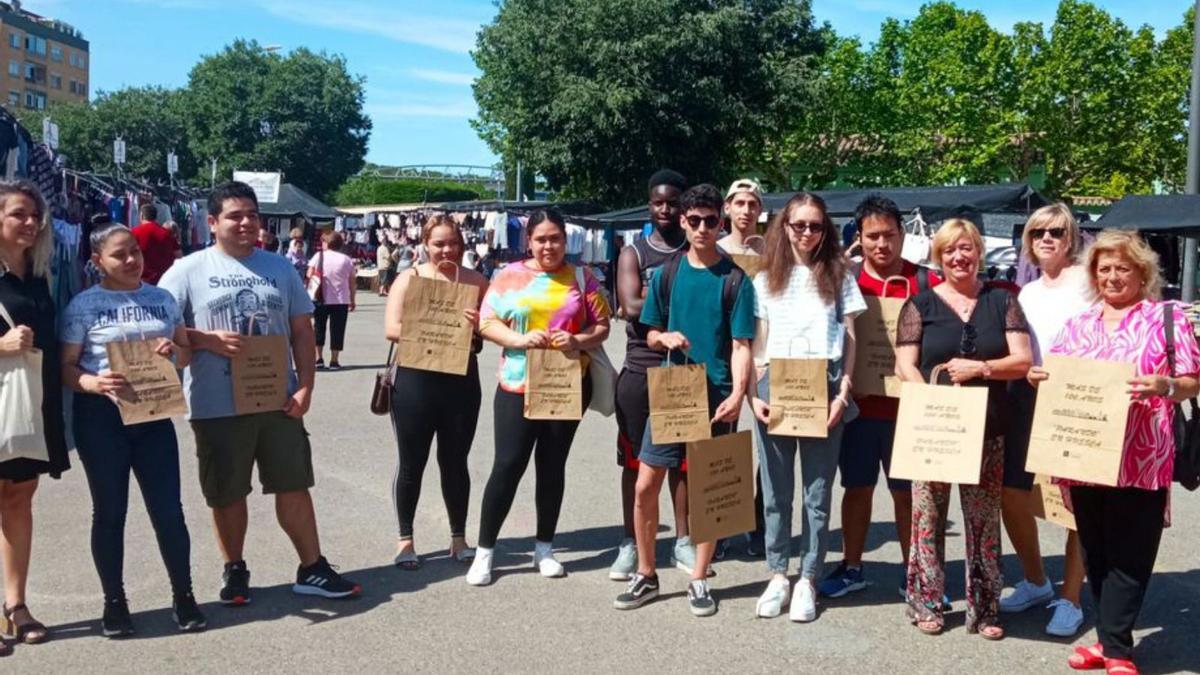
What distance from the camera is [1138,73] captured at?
46031 mm

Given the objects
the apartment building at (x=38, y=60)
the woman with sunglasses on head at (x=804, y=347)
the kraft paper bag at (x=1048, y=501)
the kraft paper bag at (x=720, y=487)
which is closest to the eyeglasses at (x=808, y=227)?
the woman with sunglasses on head at (x=804, y=347)

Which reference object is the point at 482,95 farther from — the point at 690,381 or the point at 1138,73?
the point at 690,381

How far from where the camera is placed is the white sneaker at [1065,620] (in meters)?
4.87

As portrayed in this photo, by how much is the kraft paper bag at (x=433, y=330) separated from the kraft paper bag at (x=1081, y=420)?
273cm

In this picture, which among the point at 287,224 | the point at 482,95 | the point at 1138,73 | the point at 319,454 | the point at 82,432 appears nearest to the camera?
the point at 82,432

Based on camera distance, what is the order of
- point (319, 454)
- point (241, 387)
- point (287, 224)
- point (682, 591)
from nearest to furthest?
point (241, 387)
point (682, 591)
point (319, 454)
point (287, 224)

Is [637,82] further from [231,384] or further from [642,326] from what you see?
[231,384]

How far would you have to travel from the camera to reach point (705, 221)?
513 centimetres

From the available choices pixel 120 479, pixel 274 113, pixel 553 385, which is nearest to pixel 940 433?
pixel 553 385

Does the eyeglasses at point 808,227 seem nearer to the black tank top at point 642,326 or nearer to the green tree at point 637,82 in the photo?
the black tank top at point 642,326

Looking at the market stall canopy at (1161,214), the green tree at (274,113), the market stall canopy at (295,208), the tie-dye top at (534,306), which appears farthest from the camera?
the green tree at (274,113)

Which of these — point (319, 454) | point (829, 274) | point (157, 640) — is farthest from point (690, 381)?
point (319, 454)

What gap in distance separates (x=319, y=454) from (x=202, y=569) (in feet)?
10.2

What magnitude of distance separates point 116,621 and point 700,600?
8.38ft
